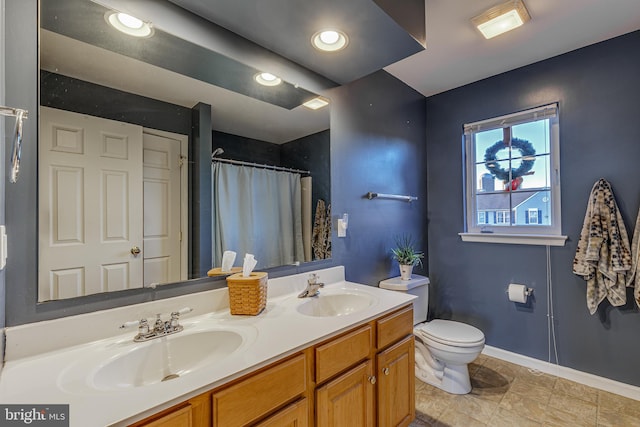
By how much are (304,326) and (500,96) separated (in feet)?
8.29

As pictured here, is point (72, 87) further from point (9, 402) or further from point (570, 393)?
point (570, 393)

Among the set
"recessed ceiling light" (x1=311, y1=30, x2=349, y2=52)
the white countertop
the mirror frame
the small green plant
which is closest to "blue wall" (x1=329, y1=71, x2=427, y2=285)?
the small green plant

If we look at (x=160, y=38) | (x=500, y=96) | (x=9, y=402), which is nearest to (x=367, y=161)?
(x=500, y=96)

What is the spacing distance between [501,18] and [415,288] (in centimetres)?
185

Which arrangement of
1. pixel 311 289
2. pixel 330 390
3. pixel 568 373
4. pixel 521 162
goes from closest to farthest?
pixel 330 390 < pixel 311 289 < pixel 568 373 < pixel 521 162

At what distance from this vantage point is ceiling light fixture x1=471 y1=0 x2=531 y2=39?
1.60 metres

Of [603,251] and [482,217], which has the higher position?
[482,217]

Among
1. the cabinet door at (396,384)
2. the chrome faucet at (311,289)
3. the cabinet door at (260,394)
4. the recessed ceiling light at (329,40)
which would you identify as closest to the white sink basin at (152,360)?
the cabinet door at (260,394)

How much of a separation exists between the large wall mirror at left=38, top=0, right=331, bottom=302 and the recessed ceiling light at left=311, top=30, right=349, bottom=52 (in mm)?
291

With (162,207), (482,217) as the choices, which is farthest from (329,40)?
(482,217)

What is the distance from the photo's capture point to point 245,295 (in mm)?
1264

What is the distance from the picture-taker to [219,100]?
146cm

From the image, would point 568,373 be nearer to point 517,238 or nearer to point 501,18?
point 517,238

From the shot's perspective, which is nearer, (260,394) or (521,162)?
(260,394)
